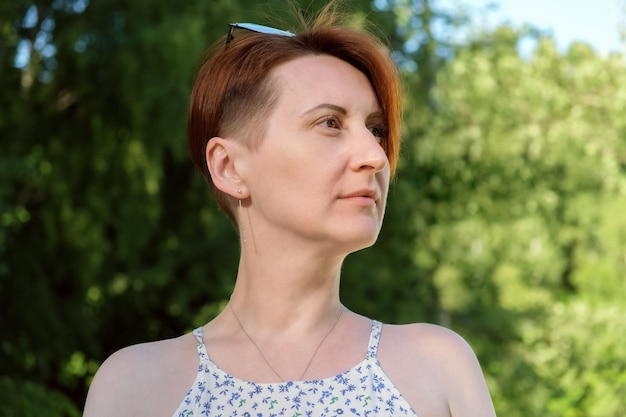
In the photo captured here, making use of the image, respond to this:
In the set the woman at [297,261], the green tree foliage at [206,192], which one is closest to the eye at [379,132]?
the woman at [297,261]

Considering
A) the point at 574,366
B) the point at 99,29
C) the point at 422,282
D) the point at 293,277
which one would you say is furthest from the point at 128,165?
the point at 293,277

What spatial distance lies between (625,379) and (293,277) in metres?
4.31

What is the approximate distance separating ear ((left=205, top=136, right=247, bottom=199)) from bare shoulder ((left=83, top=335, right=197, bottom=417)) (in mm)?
264

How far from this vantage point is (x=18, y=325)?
670 cm

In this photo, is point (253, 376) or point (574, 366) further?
point (574, 366)

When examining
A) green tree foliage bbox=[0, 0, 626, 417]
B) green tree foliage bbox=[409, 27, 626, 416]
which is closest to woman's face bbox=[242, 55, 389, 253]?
green tree foliage bbox=[0, 0, 626, 417]

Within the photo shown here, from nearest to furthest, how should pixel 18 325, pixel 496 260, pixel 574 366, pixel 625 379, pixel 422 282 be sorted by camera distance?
pixel 625 379 → pixel 18 325 → pixel 574 366 → pixel 422 282 → pixel 496 260

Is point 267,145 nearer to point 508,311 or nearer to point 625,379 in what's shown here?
point 625,379

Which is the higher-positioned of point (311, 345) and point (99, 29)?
point (99, 29)

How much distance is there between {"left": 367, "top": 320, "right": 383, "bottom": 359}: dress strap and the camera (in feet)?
5.09

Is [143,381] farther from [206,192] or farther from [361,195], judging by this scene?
[206,192]

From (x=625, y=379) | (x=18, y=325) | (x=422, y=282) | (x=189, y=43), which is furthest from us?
(x=422, y=282)

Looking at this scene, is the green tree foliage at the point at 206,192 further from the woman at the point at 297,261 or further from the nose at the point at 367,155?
the nose at the point at 367,155

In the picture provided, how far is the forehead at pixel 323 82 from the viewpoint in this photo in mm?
1528
